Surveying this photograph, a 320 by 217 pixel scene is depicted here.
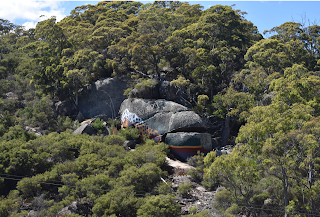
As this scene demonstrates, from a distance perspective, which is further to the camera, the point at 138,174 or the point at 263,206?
the point at 138,174

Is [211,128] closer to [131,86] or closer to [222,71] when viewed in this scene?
[222,71]

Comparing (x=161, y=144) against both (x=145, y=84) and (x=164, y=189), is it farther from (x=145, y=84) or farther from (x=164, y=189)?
(x=145, y=84)

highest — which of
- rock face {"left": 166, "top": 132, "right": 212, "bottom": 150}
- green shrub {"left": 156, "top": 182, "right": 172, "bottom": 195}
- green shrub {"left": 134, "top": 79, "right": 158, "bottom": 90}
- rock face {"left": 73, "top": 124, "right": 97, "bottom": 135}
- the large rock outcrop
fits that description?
green shrub {"left": 134, "top": 79, "right": 158, "bottom": 90}

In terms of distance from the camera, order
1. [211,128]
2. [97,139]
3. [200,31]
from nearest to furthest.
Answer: [97,139], [211,128], [200,31]

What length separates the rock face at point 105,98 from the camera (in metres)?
31.5

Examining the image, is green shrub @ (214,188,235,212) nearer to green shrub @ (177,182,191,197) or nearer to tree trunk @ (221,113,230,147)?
green shrub @ (177,182,191,197)

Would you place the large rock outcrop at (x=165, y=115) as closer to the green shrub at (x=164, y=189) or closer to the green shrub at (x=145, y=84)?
the green shrub at (x=145, y=84)

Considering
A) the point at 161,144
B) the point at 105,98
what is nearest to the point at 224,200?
the point at 161,144

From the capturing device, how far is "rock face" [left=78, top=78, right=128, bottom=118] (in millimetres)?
31531

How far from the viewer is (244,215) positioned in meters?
16.6

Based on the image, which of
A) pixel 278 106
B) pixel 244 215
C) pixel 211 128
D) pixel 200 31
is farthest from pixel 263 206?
pixel 200 31

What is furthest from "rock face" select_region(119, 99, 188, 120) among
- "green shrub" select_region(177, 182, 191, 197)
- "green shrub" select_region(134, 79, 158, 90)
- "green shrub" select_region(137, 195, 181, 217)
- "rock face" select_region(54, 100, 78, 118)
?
"green shrub" select_region(137, 195, 181, 217)

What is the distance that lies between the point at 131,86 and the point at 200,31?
12.0m

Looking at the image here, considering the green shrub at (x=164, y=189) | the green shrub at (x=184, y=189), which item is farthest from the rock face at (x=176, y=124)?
the green shrub at (x=164, y=189)
